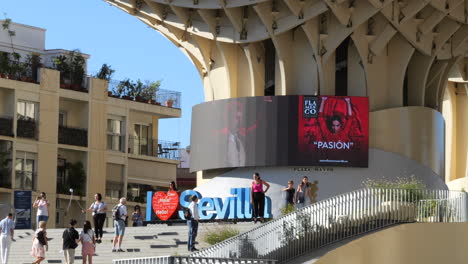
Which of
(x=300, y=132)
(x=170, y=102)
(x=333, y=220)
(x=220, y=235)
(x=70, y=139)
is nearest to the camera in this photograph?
(x=333, y=220)

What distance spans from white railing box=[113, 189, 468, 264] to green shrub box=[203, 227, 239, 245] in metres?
2.79

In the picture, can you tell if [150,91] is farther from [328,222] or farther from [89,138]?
[328,222]

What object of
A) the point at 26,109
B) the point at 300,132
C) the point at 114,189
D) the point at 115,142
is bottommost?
the point at 114,189

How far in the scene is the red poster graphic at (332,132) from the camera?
53375 mm

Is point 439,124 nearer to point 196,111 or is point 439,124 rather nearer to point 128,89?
Answer: point 196,111

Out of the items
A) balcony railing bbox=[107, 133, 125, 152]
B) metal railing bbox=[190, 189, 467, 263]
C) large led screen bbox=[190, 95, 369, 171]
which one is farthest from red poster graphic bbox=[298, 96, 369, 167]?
balcony railing bbox=[107, 133, 125, 152]

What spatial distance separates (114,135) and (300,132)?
23.7 meters

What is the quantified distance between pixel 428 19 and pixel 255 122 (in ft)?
26.8

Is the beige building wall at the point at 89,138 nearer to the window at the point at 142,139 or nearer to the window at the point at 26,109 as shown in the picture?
the window at the point at 26,109

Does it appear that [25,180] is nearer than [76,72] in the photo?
Yes

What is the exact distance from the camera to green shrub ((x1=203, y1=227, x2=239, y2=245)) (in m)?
40.8

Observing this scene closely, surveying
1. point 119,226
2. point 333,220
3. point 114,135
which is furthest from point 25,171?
point 333,220

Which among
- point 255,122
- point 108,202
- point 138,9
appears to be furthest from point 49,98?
point 255,122

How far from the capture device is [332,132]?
53.5m
